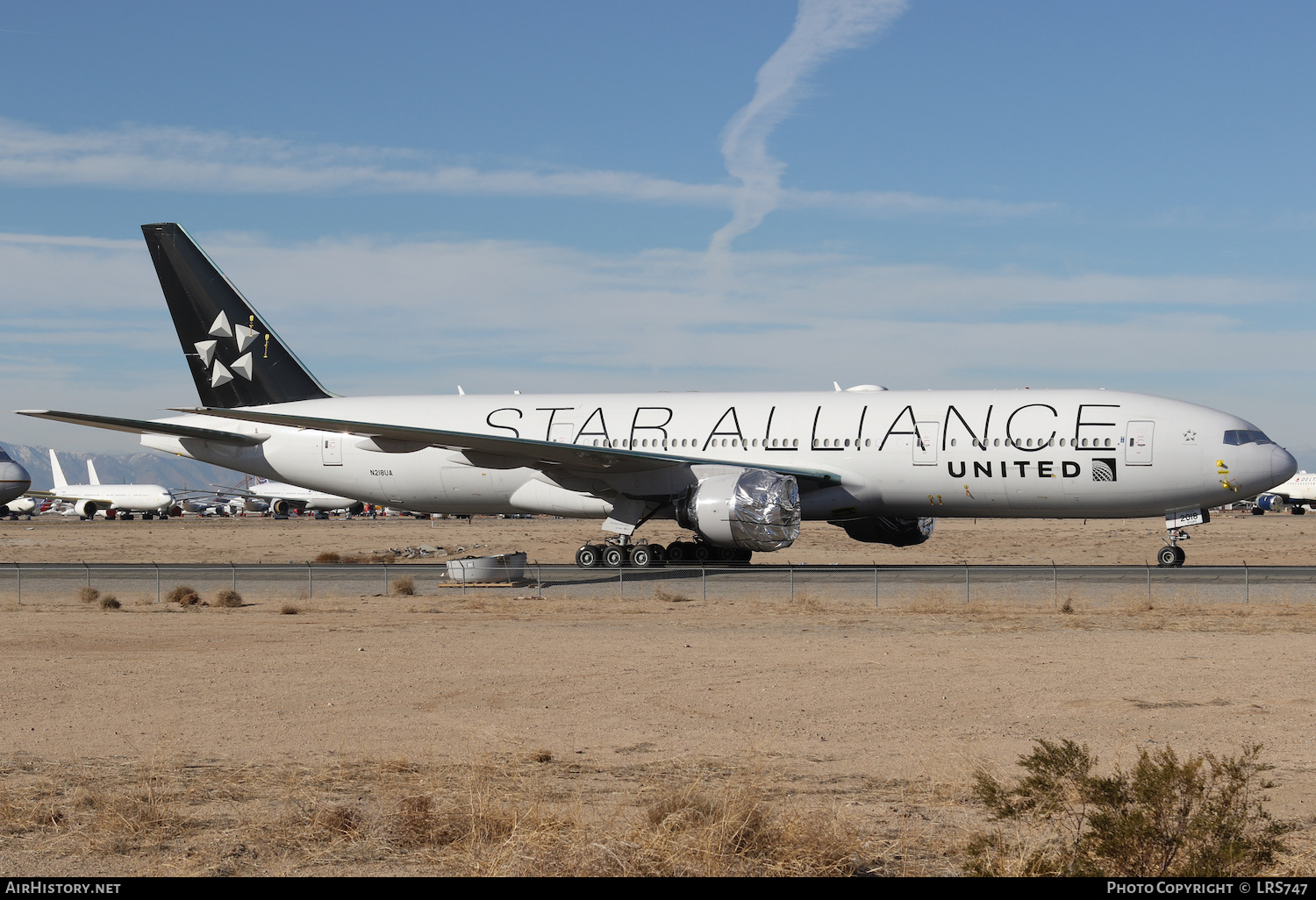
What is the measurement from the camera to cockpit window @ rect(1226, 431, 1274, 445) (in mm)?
29109

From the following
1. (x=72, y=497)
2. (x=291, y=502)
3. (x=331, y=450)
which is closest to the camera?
(x=331, y=450)

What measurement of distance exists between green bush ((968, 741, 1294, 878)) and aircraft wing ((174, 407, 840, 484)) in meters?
22.3

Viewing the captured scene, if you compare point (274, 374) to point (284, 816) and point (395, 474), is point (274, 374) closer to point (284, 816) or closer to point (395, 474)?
point (395, 474)

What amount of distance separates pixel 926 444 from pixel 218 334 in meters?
22.8

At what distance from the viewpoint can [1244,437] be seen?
29.2 m

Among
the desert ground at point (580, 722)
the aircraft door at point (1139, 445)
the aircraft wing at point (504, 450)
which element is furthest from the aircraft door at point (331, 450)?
the aircraft door at point (1139, 445)

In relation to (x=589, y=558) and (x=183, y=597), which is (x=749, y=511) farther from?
(x=183, y=597)

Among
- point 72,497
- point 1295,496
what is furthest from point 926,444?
point 1295,496

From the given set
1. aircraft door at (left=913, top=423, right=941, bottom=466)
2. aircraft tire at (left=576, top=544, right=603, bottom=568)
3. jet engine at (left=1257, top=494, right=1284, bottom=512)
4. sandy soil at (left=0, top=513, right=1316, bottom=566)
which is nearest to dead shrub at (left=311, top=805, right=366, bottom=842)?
aircraft door at (left=913, top=423, right=941, bottom=466)

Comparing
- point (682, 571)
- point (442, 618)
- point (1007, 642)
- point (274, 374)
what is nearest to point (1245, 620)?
point (1007, 642)

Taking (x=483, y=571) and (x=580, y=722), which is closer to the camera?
(x=580, y=722)

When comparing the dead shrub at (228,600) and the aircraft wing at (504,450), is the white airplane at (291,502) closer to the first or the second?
the aircraft wing at (504,450)

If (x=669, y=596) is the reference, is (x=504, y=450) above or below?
above

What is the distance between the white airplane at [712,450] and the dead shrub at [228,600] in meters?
5.15
